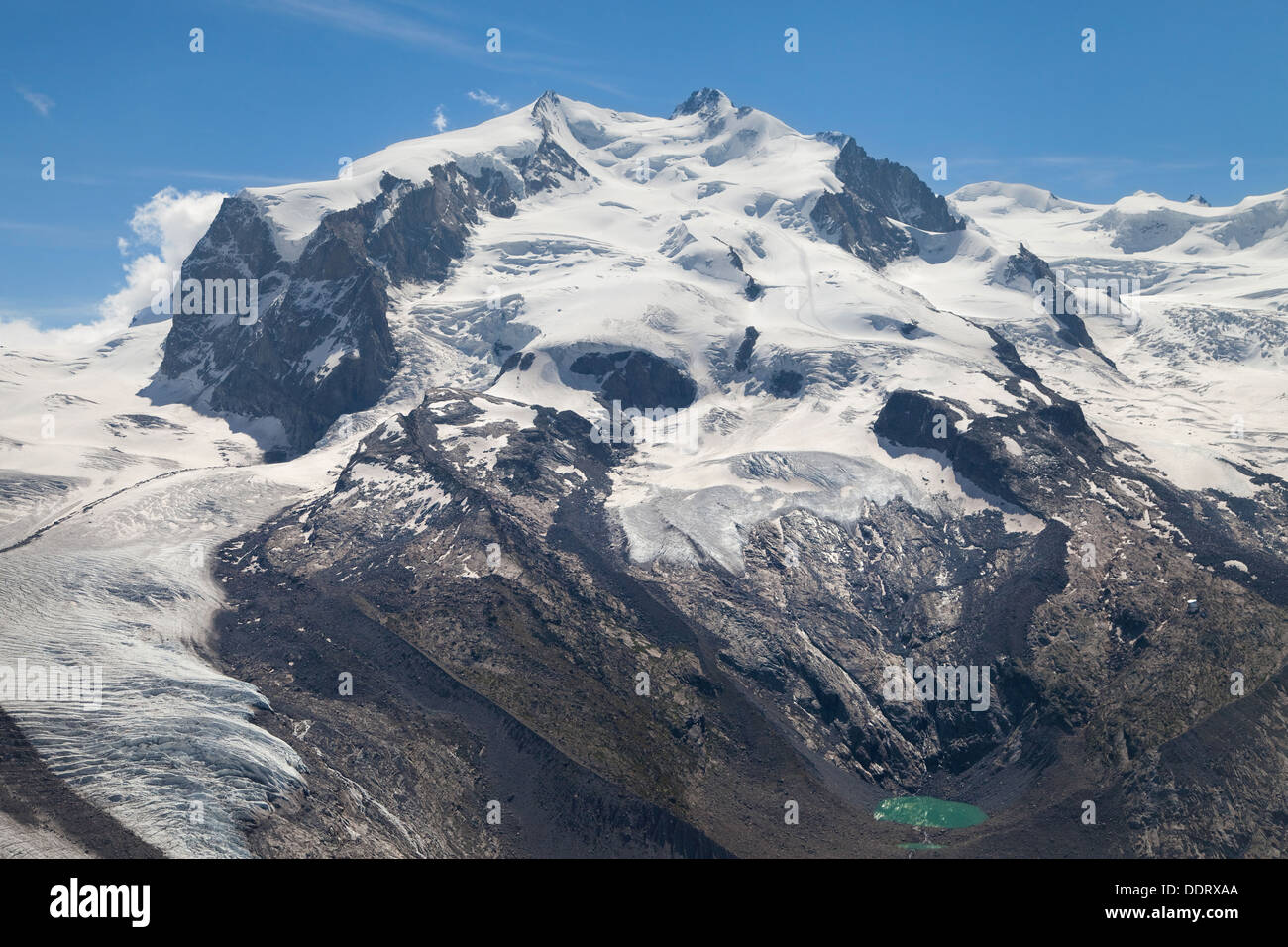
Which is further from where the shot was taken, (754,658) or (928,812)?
(754,658)

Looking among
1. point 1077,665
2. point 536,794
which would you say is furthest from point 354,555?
point 1077,665

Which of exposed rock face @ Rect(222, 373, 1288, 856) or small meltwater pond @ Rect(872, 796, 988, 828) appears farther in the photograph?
small meltwater pond @ Rect(872, 796, 988, 828)

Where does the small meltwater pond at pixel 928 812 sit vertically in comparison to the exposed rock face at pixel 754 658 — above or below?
below

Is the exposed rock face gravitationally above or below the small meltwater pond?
above

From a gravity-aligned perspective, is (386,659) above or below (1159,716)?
above

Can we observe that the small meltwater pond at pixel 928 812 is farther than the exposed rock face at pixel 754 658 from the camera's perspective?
Yes

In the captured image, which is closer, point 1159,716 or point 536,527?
point 1159,716

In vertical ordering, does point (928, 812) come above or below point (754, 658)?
below
